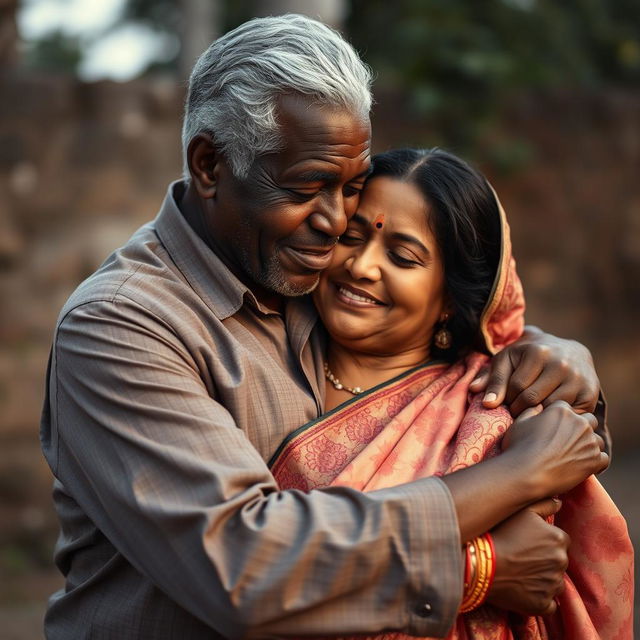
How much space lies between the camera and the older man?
2.04 metres

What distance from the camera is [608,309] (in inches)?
314

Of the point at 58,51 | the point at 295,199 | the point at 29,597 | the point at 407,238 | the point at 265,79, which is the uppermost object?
the point at 265,79

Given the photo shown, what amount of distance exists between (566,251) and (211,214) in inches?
221

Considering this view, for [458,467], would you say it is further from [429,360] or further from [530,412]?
[429,360]

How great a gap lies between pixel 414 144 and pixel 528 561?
5398mm

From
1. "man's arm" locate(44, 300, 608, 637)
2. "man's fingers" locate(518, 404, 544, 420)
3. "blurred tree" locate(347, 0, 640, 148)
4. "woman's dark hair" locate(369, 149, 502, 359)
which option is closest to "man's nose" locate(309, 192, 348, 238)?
"woman's dark hair" locate(369, 149, 502, 359)

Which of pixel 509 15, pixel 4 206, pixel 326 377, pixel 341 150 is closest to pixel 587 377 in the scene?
pixel 326 377

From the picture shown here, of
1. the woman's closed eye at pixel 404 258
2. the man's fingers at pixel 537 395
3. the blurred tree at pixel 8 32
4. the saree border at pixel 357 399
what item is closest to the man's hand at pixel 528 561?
the man's fingers at pixel 537 395

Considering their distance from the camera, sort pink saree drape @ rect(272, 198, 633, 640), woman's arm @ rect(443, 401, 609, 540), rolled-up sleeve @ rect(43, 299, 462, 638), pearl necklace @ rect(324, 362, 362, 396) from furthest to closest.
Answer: pearl necklace @ rect(324, 362, 362, 396), pink saree drape @ rect(272, 198, 633, 640), woman's arm @ rect(443, 401, 609, 540), rolled-up sleeve @ rect(43, 299, 462, 638)

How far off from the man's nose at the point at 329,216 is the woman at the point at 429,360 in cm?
17

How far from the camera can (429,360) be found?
296cm

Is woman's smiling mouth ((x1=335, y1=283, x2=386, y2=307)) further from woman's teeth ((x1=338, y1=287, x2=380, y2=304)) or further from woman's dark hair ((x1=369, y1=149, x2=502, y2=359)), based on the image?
woman's dark hair ((x1=369, y1=149, x2=502, y2=359))

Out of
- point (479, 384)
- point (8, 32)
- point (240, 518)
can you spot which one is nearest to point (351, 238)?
point (479, 384)

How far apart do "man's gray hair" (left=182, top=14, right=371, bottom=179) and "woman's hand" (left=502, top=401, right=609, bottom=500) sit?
97 cm
